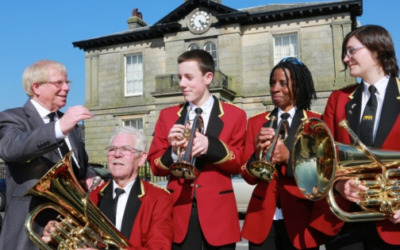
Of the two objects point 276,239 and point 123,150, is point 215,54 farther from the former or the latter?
point 276,239

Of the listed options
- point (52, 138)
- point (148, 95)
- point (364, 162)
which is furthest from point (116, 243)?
point (148, 95)

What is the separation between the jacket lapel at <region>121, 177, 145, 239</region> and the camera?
11.4 feet

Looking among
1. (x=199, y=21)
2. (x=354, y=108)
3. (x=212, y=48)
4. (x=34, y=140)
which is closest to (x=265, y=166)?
(x=354, y=108)

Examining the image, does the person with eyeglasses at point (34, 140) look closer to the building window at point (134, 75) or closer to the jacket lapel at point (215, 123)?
the jacket lapel at point (215, 123)

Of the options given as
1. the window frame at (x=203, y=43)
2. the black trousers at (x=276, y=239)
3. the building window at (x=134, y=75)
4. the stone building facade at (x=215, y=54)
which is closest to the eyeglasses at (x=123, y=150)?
the black trousers at (x=276, y=239)

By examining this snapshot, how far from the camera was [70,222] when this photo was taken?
10.6ft

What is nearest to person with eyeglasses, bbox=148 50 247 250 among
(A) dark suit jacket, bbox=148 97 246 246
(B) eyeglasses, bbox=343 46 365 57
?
(A) dark suit jacket, bbox=148 97 246 246

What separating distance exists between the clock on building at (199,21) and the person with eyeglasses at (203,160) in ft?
73.5

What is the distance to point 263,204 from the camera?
11.6ft

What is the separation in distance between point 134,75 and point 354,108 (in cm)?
2573

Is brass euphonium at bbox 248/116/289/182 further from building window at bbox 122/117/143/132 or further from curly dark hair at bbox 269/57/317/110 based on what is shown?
building window at bbox 122/117/143/132

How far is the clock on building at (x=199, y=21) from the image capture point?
1012 inches

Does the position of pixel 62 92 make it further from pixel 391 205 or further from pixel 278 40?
pixel 278 40

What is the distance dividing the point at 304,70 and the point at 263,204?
128 cm
